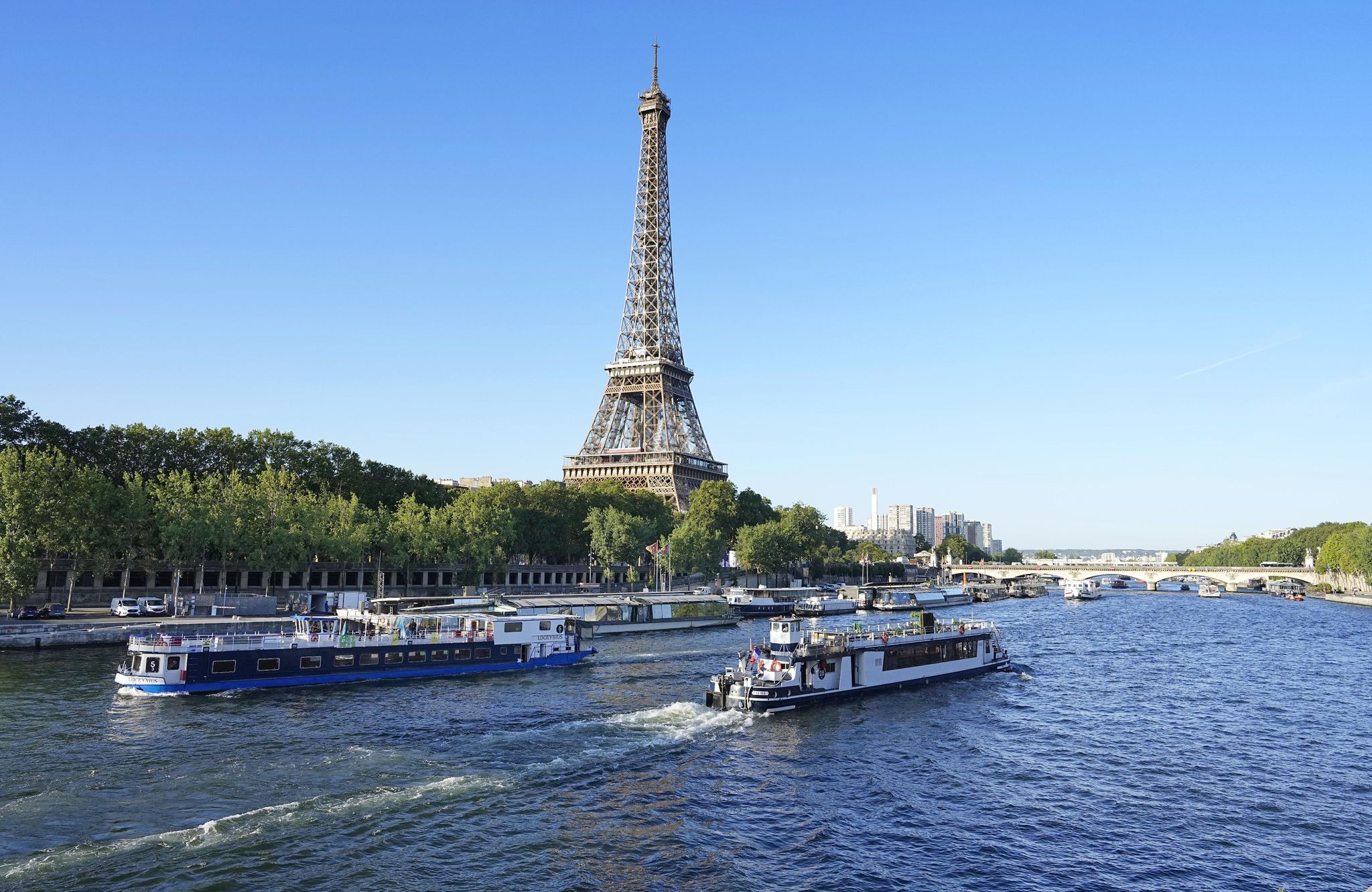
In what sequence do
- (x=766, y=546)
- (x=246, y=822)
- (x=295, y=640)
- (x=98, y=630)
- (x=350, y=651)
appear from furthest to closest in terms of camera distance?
(x=766, y=546) < (x=98, y=630) < (x=350, y=651) < (x=295, y=640) < (x=246, y=822)

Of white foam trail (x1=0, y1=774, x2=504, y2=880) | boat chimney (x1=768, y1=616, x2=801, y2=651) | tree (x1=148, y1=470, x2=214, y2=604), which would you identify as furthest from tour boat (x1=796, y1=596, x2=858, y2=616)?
white foam trail (x1=0, y1=774, x2=504, y2=880)

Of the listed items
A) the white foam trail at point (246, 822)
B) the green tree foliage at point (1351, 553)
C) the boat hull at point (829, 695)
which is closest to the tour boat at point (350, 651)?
the boat hull at point (829, 695)

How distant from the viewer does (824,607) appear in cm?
13100

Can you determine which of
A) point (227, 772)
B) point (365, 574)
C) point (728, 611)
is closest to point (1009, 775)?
point (227, 772)

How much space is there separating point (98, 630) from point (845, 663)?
55.0 metres

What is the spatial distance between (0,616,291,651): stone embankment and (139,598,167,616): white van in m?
5.01

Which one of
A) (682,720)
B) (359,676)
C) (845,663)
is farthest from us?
(359,676)

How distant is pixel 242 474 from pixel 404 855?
94.3 m

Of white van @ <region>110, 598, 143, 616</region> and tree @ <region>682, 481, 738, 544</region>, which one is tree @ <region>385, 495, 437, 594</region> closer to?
white van @ <region>110, 598, 143, 616</region>

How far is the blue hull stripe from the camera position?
52062mm

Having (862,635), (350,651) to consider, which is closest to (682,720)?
(862,635)

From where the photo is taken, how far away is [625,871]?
90.4 ft

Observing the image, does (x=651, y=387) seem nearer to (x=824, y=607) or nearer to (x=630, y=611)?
(x=824, y=607)

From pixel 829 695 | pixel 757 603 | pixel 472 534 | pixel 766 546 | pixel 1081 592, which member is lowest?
pixel 829 695
